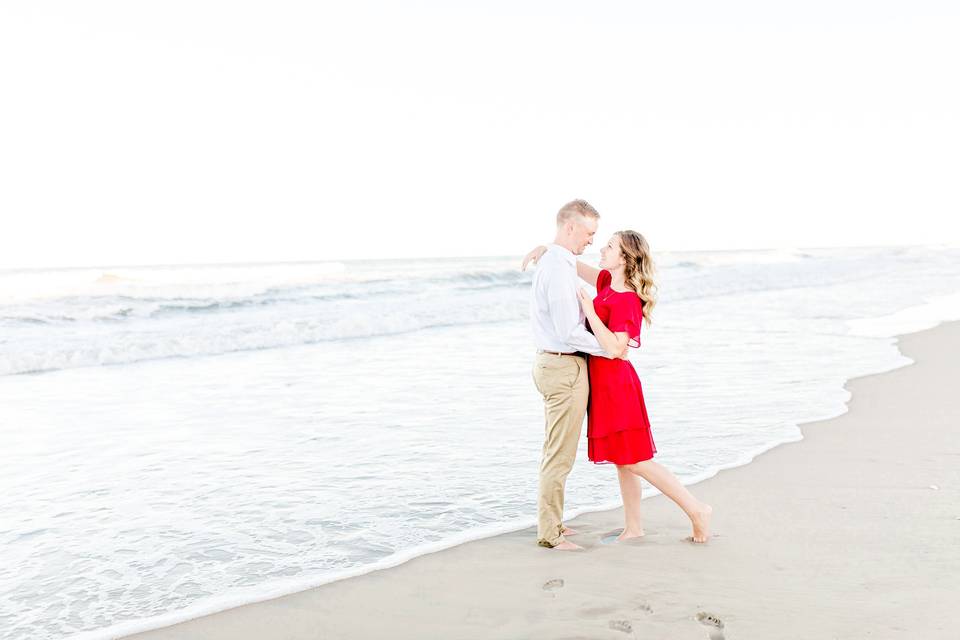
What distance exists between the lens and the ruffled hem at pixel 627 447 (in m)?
4.33

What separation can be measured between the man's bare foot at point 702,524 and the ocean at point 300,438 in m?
0.82

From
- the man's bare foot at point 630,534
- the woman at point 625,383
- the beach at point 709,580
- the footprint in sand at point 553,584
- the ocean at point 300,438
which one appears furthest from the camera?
the man's bare foot at point 630,534

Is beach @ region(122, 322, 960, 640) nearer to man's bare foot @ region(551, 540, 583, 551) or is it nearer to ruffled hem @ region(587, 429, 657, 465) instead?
→ man's bare foot @ region(551, 540, 583, 551)

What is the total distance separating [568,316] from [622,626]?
4.92ft

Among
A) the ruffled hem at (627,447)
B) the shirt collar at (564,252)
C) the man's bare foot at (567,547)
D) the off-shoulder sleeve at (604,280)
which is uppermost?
the shirt collar at (564,252)

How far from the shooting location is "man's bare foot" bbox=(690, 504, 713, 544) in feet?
14.1

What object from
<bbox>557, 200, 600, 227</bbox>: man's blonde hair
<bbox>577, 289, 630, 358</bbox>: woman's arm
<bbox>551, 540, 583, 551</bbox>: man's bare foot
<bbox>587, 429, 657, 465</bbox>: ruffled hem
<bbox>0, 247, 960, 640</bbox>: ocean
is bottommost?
<bbox>0, 247, 960, 640</bbox>: ocean

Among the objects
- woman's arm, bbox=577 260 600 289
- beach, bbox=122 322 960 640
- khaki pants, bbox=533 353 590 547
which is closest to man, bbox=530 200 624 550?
khaki pants, bbox=533 353 590 547

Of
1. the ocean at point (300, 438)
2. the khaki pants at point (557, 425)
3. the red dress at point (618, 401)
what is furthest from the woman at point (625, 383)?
the ocean at point (300, 438)

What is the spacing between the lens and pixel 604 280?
4.53 meters

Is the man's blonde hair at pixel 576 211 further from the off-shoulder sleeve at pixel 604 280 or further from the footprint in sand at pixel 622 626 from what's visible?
the footprint in sand at pixel 622 626

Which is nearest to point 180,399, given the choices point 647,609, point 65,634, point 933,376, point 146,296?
point 65,634

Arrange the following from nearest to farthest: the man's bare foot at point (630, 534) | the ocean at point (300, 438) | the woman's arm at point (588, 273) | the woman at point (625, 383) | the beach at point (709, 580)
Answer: the beach at point (709, 580) → the ocean at point (300, 438) → the woman at point (625, 383) → the man's bare foot at point (630, 534) → the woman's arm at point (588, 273)

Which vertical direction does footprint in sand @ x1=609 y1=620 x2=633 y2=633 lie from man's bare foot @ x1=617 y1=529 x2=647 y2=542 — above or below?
above
